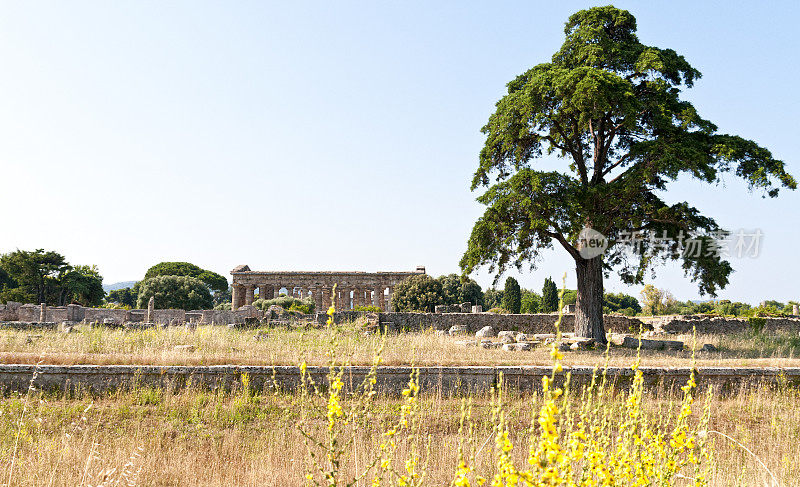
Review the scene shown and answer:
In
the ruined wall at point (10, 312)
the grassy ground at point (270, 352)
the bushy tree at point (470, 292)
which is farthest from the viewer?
the bushy tree at point (470, 292)

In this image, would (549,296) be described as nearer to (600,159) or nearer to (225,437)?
(600,159)

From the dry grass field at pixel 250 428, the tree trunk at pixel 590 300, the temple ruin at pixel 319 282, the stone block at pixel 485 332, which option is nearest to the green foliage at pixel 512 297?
the temple ruin at pixel 319 282

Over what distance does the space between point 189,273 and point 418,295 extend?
4010 cm

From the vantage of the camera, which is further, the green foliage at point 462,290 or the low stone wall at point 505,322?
the green foliage at point 462,290

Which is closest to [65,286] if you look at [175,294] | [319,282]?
[175,294]

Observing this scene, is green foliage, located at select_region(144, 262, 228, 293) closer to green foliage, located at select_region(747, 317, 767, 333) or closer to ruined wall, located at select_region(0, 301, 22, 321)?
ruined wall, located at select_region(0, 301, 22, 321)

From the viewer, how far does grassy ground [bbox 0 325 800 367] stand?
980 cm

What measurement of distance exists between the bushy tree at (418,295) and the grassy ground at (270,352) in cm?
2061

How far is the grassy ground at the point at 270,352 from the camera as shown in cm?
980

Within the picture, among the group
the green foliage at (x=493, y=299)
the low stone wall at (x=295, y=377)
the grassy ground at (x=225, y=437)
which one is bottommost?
the grassy ground at (x=225, y=437)

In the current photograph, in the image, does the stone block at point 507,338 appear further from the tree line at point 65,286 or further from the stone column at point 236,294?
the stone column at point 236,294

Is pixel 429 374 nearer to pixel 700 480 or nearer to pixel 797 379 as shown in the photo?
pixel 700 480

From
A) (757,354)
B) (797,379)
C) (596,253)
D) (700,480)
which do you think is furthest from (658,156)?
(700,480)

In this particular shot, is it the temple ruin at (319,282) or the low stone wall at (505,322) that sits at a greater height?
the temple ruin at (319,282)
